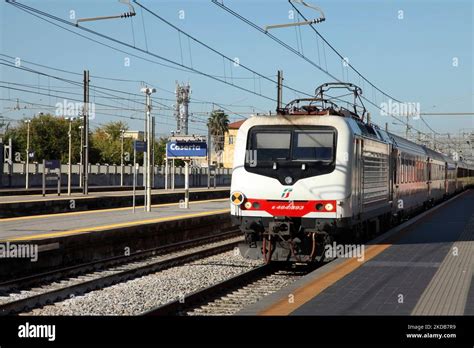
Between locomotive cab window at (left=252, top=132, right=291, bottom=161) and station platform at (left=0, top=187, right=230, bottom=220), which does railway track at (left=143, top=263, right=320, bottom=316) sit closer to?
locomotive cab window at (left=252, top=132, right=291, bottom=161)

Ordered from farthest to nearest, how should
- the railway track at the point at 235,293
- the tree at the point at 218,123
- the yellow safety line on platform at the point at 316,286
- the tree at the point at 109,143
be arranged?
the tree at the point at 109,143 < the tree at the point at 218,123 < the railway track at the point at 235,293 < the yellow safety line on platform at the point at 316,286

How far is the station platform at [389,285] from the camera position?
871cm

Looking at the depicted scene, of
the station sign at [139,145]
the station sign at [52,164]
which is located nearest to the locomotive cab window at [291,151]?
the station sign at [139,145]

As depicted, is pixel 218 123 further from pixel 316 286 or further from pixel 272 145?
pixel 316 286

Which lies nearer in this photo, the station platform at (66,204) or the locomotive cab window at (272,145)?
the locomotive cab window at (272,145)

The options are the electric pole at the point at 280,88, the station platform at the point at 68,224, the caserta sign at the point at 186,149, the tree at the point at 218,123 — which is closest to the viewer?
the station platform at the point at 68,224

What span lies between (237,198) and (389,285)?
435 cm

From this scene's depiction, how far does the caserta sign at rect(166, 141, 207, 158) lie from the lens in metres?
32.7

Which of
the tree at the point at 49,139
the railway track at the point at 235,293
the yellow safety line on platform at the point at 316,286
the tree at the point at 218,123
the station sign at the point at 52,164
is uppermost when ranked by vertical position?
the tree at the point at 218,123

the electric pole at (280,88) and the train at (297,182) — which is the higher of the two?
the electric pole at (280,88)

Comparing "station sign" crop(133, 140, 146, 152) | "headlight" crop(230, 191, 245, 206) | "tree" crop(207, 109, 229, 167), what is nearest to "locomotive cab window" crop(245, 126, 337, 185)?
"headlight" crop(230, 191, 245, 206)

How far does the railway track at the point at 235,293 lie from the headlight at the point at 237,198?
138 cm

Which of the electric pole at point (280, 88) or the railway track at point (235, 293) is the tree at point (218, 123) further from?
the railway track at point (235, 293)
